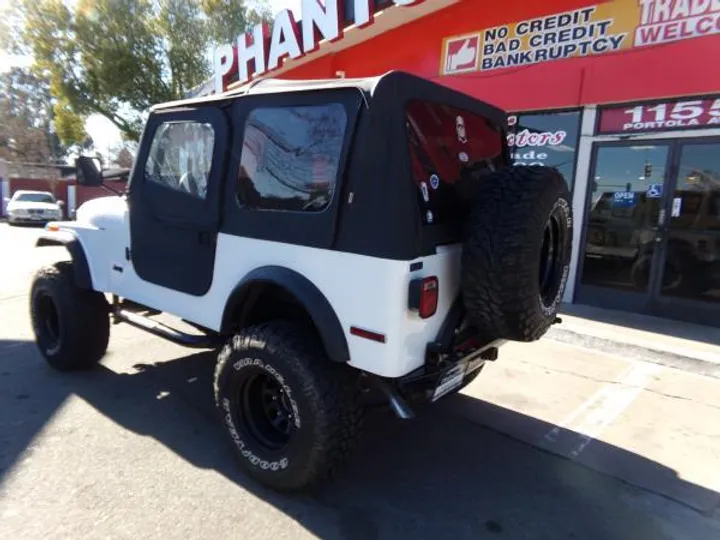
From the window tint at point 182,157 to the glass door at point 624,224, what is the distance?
5.91m

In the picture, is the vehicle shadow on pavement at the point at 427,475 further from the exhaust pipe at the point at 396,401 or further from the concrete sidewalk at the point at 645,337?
the concrete sidewalk at the point at 645,337

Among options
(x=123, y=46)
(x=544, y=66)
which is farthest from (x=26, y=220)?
(x=544, y=66)

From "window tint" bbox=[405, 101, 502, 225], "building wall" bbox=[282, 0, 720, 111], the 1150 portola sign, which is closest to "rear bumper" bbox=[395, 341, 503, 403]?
"window tint" bbox=[405, 101, 502, 225]

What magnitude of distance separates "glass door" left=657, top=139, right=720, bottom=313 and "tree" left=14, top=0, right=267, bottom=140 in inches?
793

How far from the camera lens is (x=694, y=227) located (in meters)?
6.17

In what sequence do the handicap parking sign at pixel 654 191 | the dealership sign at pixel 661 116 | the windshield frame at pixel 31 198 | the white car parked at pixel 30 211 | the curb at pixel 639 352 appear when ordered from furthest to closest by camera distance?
the windshield frame at pixel 31 198
the white car parked at pixel 30 211
the handicap parking sign at pixel 654 191
the dealership sign at pixel 661 116
the curb at pixel 639 352

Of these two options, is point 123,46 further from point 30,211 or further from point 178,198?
point 178,198

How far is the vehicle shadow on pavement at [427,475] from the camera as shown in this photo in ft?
8.21

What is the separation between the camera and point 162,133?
344cm

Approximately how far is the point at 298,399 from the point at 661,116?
20.9 ft

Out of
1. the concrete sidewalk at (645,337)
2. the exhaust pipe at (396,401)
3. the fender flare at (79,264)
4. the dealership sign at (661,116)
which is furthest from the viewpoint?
the dealership sign at (661,116)

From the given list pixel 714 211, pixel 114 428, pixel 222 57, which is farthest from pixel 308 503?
pixel 222 57

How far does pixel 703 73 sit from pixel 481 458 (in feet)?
18.5

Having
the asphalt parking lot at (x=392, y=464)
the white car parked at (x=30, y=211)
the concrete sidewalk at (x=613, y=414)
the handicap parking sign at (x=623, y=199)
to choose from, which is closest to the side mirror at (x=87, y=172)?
the asphalt parking lot at (x=392, y=464)
